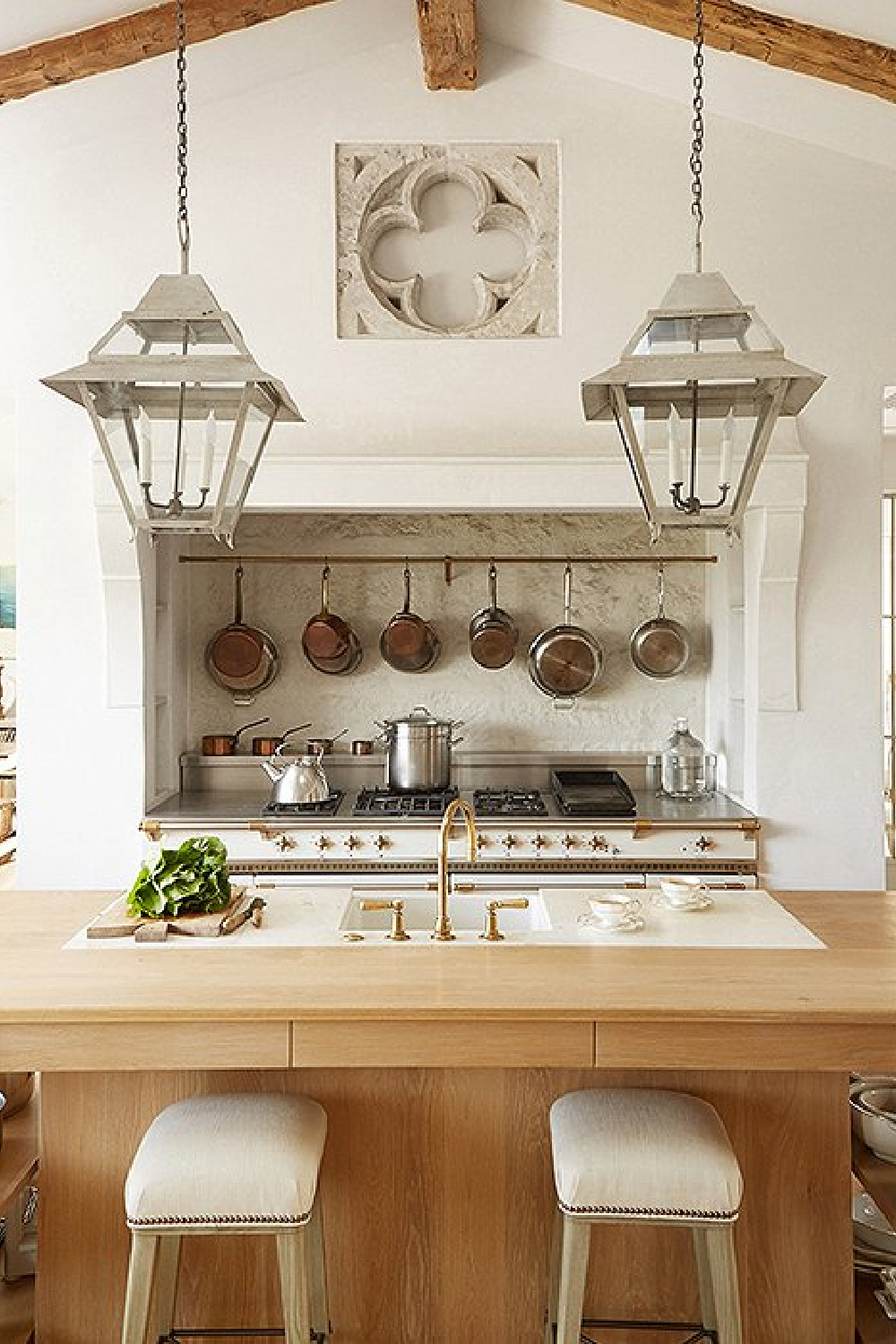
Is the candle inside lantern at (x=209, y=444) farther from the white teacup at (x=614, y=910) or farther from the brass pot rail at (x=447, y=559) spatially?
the brass pot rail at (x=447, y=559)

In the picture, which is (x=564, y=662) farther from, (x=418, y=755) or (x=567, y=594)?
(x=418, y=755)

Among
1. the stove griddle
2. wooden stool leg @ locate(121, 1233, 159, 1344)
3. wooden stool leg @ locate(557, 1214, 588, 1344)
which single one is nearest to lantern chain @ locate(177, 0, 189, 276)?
wooden stool leg @ locate(121, 1233, 159, 1344)

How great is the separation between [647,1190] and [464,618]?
10.7 ft

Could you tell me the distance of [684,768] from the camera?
498 cm

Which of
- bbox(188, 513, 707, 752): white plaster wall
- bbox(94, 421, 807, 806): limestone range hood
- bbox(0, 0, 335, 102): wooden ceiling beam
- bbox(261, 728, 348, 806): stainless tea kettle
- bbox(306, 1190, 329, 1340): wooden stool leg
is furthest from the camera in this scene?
bbox(188, 513, 707, 752): white plaster wall

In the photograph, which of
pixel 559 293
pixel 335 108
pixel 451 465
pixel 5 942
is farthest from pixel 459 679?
pixel 5 942

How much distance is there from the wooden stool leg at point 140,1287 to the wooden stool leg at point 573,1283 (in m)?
0.72

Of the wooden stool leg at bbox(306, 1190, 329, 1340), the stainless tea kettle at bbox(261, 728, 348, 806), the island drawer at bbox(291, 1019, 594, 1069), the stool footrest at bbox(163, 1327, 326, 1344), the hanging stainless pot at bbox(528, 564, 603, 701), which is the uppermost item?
the hanging stainless pot at bbox(528, 564, 603, 701)

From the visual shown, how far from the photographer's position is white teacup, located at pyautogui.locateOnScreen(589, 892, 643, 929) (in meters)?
2.91

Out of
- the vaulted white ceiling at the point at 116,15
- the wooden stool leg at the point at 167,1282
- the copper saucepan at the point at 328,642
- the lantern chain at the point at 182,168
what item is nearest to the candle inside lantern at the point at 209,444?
the lantern chain at the point at 182,168

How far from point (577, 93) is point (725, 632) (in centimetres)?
204

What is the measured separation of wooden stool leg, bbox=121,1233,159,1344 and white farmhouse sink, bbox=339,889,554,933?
3.07 ft

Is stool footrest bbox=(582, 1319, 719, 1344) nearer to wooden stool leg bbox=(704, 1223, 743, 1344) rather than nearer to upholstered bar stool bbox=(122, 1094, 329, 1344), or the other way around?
wooden stool leg bbox=(704, 1223, 743, 1344)

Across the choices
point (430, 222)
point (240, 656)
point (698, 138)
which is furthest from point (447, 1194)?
point (430, 222)
